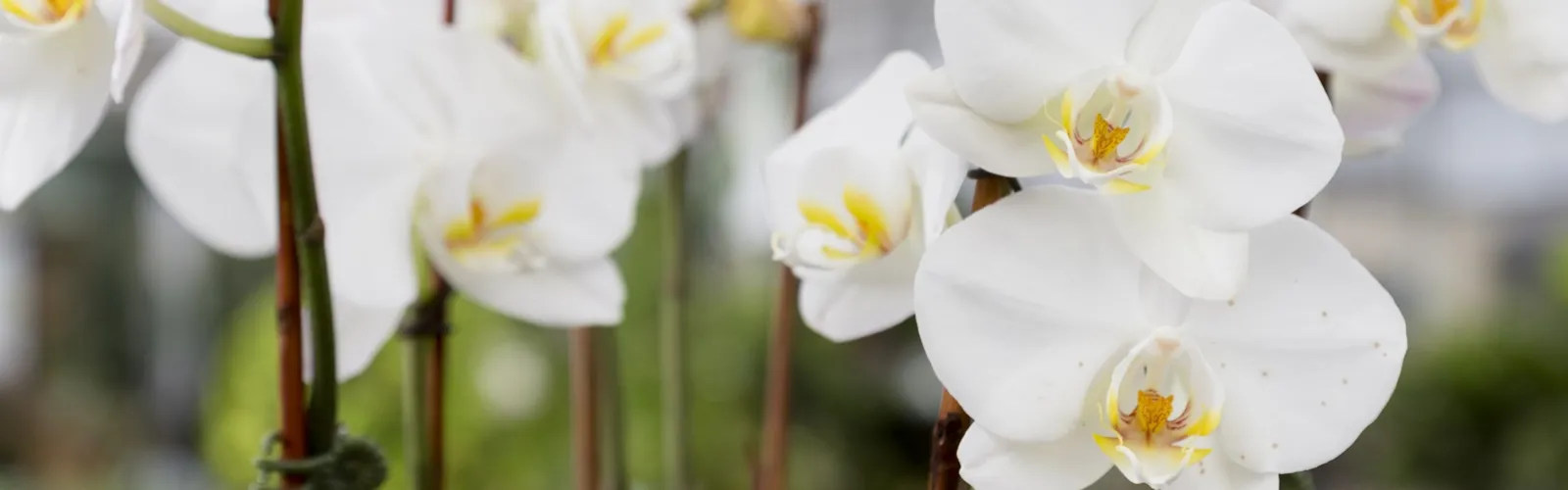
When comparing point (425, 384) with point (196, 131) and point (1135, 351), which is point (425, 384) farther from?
point (1135, 351)

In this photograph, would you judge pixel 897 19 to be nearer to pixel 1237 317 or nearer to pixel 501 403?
pixel 501 403

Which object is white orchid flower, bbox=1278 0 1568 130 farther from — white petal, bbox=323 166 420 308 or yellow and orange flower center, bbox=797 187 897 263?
white petal, bbox=323 166 420 308

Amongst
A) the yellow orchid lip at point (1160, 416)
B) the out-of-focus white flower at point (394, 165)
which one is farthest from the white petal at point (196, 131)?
the yellow orchid lip at point (1160, 416)

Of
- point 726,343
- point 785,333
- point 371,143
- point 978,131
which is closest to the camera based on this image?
point 978,131

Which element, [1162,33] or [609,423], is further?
[609,423]

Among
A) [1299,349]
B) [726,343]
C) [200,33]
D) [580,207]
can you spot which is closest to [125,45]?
[200,33]

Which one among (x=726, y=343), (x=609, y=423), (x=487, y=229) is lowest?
(x=726, y=343)

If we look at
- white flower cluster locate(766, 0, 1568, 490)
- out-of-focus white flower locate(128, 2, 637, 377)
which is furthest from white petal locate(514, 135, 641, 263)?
white flower cluster locate(766, 0, 1568, 490)

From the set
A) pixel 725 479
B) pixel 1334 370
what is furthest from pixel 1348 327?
pixel 725 479
